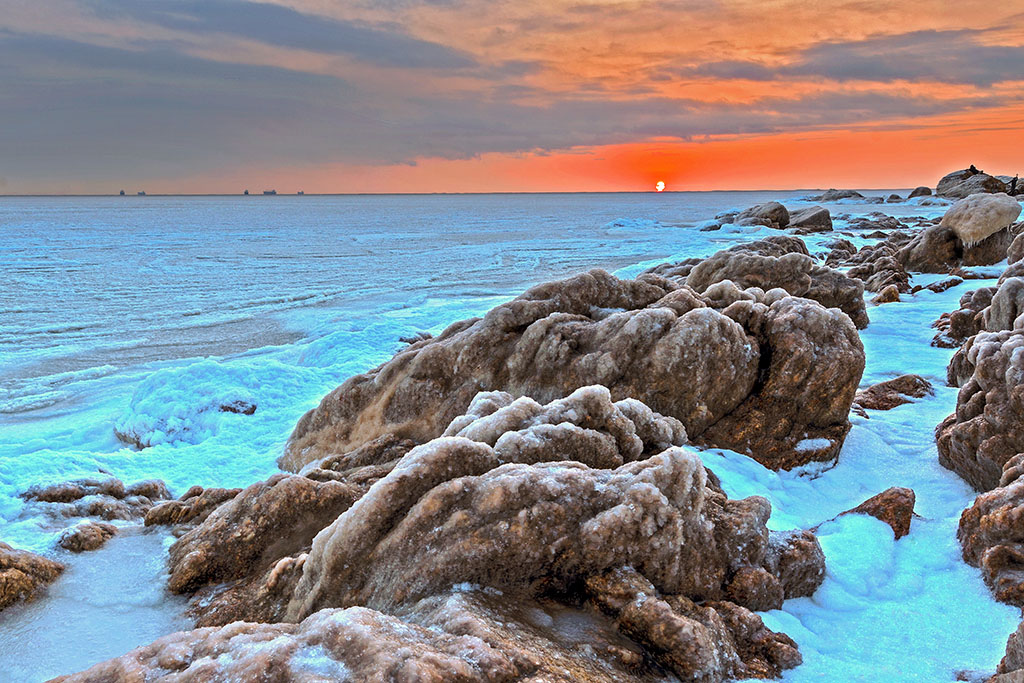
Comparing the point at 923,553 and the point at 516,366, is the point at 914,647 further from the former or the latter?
the point at 516,366

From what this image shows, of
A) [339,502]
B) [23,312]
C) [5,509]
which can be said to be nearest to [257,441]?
[5,509]

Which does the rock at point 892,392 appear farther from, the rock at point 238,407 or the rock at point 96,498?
the rock at point 238,407

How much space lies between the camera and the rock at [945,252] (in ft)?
63.4

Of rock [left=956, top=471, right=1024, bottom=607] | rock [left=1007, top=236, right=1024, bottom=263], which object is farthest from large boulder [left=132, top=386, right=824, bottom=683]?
rock [left=1007, top=236, right=1024, bottom=263]

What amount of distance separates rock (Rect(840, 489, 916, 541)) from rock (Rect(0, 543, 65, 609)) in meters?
5.99

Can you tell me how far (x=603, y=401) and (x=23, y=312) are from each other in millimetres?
24636

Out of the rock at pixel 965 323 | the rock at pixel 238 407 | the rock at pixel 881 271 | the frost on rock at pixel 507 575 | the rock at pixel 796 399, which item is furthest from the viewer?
the rock at pixel 881 271

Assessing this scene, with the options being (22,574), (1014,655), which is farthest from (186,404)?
(1014,655)

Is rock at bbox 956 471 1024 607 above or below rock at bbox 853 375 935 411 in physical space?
above

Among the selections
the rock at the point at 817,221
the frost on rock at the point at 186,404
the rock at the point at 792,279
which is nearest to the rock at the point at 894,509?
the rock at the point at 792,279

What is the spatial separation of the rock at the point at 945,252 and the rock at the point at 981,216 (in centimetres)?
19

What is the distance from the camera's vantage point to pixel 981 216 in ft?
62.9

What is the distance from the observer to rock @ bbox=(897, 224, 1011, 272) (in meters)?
19.3

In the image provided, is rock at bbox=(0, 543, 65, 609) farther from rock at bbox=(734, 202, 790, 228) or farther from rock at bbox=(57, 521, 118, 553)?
rock at bbox=(734, 202, 790, 228)
